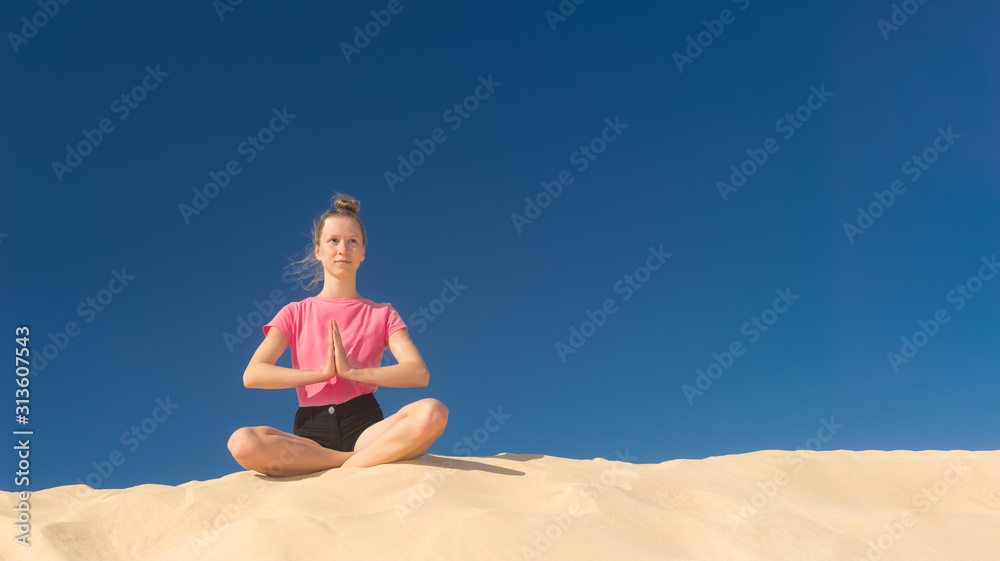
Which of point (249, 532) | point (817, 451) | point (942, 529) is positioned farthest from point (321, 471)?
point (817, 451)

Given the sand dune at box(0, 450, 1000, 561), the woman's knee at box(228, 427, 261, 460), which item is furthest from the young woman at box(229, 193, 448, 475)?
the sand dune at box(0, 450, 1000, 561)

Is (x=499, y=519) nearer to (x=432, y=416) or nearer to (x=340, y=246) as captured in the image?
(x=432, y=416)

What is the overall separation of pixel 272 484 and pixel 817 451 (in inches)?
163

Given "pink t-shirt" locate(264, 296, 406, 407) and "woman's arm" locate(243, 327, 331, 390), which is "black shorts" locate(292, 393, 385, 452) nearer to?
"pink t-shirt" locate(264, 296, 406, 407)

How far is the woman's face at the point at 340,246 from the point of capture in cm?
483

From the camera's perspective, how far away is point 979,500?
4.32m

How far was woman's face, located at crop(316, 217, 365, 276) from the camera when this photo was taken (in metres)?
4.83

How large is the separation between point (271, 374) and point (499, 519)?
2019 millimetres

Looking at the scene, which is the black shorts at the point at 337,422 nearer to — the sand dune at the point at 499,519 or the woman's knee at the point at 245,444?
the sand dune at the point at 499,519

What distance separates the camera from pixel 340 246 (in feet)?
15.8

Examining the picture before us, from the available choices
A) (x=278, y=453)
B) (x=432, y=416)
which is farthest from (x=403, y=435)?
(x=278, y=453)

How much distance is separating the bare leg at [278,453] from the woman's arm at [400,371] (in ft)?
1.67

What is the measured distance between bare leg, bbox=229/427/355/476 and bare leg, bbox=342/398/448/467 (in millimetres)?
166

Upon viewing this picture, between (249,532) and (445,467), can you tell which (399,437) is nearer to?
(445,467)
